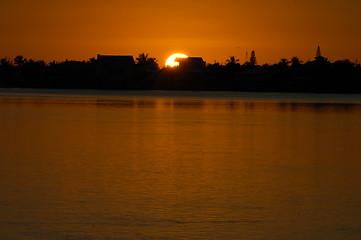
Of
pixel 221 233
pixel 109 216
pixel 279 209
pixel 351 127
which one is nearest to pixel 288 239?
pixel 221 233

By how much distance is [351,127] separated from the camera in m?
42.4

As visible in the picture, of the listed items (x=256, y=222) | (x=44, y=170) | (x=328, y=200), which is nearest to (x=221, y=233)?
(x=256, y=222)

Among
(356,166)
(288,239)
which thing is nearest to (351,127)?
(356,166)

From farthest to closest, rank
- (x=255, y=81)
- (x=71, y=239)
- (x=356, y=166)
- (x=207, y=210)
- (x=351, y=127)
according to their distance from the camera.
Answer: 1. (x=255, y=81)
2. (x=351, y=127)
3. (x=356, y=166)
4. (x=207, y=210)
5. (x=71, y=239)

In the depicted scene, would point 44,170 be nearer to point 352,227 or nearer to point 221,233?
point 221,233

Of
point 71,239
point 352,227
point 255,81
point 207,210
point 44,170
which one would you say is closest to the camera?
point 71,239

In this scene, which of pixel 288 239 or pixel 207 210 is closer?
pixel 288 239

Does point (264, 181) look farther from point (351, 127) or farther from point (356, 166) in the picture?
point (351, 127)

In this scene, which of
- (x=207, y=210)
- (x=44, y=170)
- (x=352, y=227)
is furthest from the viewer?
(x=44, y=170)

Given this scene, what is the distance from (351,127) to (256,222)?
29722 millimetres

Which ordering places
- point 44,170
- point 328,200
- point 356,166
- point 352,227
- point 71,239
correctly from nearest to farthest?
point 71,239 < point 352,227 < point 328,200 < point 44,170 < point 356,166

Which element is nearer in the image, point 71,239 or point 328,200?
point 71,239

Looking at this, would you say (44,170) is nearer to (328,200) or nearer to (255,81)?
(328,200)

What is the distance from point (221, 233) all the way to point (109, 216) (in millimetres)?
2729
